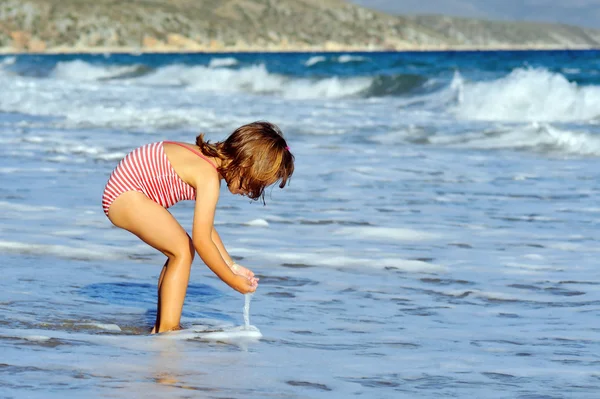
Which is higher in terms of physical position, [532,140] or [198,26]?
[198,26]

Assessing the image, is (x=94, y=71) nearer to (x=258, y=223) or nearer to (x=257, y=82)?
(x=257, y=82)

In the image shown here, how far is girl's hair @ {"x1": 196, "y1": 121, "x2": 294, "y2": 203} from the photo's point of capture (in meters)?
4.39

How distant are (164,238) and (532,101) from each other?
20818mm

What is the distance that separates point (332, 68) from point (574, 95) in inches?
1201

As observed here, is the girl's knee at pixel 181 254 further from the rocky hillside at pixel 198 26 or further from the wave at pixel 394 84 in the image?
the rocky hillside at pixel 198 26

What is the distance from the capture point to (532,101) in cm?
2447

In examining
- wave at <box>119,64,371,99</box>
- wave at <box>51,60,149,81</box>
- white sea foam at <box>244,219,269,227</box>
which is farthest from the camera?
wave at <box>51,60,149,81</box>

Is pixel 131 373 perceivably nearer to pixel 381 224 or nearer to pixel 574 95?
pixel 381 224

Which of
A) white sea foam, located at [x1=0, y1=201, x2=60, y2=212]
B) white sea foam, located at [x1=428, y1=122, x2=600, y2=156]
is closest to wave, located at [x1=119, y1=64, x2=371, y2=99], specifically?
white sea foam, located at [x1=428, y1=122, x2=600, y2=156]

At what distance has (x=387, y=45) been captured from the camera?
156500mm

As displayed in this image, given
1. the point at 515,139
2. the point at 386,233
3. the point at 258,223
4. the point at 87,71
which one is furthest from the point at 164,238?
the point at 87,71

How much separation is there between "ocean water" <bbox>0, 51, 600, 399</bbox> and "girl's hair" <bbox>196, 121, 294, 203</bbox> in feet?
2.50

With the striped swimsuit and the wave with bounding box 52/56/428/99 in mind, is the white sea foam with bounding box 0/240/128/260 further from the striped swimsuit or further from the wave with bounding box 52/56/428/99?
the wave with bounding box 52/56/428/99

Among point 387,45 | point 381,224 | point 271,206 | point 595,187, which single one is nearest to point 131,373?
point 381,224
